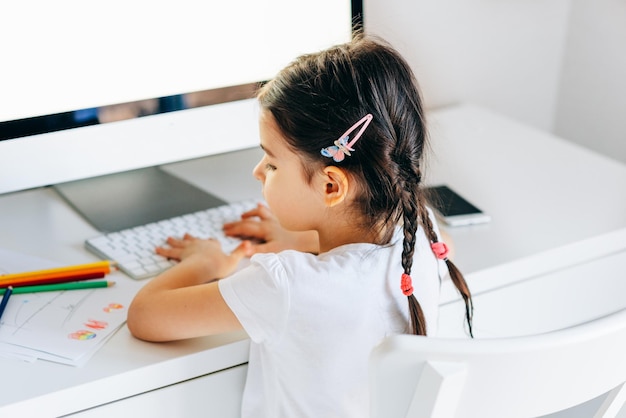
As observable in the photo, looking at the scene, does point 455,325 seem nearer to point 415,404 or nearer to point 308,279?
point 308,279

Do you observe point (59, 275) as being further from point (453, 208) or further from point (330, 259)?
point (453, 208)

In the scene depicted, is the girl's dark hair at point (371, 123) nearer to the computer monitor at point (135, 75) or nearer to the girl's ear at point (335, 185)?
the girl's ear at point (335, 185)

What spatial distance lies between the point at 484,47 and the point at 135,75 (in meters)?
0.87

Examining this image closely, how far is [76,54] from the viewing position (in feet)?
3.26

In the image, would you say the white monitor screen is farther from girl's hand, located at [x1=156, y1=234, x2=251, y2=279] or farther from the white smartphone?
the white smartphone

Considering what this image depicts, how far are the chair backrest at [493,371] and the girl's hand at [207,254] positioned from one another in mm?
389

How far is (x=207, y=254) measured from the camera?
1.00 metres

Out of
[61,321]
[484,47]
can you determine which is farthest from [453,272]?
[484,47]

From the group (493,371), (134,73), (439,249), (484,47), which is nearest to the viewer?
(493,371)

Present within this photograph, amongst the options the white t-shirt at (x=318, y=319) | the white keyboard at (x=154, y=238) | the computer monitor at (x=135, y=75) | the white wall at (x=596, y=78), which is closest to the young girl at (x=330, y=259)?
the white t-shirt at (x=318, y=319)

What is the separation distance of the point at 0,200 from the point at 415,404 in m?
0.81

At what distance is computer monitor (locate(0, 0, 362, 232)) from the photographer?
3.19 feet

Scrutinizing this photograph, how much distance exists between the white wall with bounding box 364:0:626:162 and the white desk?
0.11 metres

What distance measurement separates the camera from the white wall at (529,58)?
1.58m
